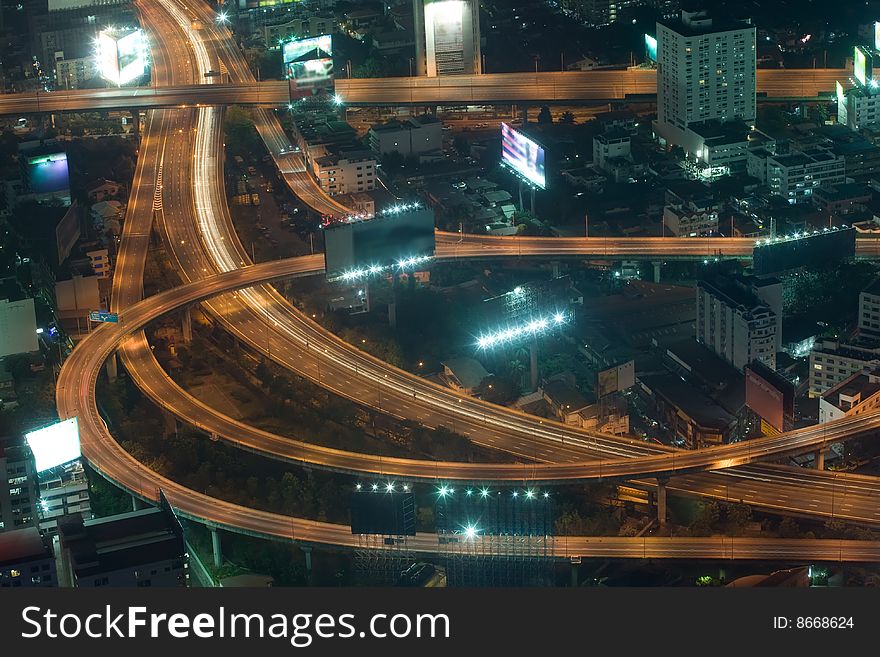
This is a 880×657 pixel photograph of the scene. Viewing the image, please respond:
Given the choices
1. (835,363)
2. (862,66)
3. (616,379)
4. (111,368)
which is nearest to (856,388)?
(835,363)

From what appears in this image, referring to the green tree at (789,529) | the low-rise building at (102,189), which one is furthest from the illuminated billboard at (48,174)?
the green tree at (789,529)

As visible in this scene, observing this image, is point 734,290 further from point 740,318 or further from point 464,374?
point 464,374

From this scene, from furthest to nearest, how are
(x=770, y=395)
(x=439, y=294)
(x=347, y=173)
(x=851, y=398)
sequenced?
(x=347, y=173)
(x=439, y=294)
(x=770, y=395)
(x=851, y=398)

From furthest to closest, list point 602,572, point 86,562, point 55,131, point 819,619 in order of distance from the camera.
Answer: point 55,131, point 602,572, point 86,562, point 819,619

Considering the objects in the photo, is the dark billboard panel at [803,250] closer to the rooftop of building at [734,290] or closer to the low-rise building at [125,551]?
the rooftop of building at [734,290]

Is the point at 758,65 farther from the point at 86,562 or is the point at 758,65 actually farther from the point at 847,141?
the point at 86,562

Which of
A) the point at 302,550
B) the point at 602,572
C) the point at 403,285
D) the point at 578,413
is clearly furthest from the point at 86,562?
the point at 403,285
